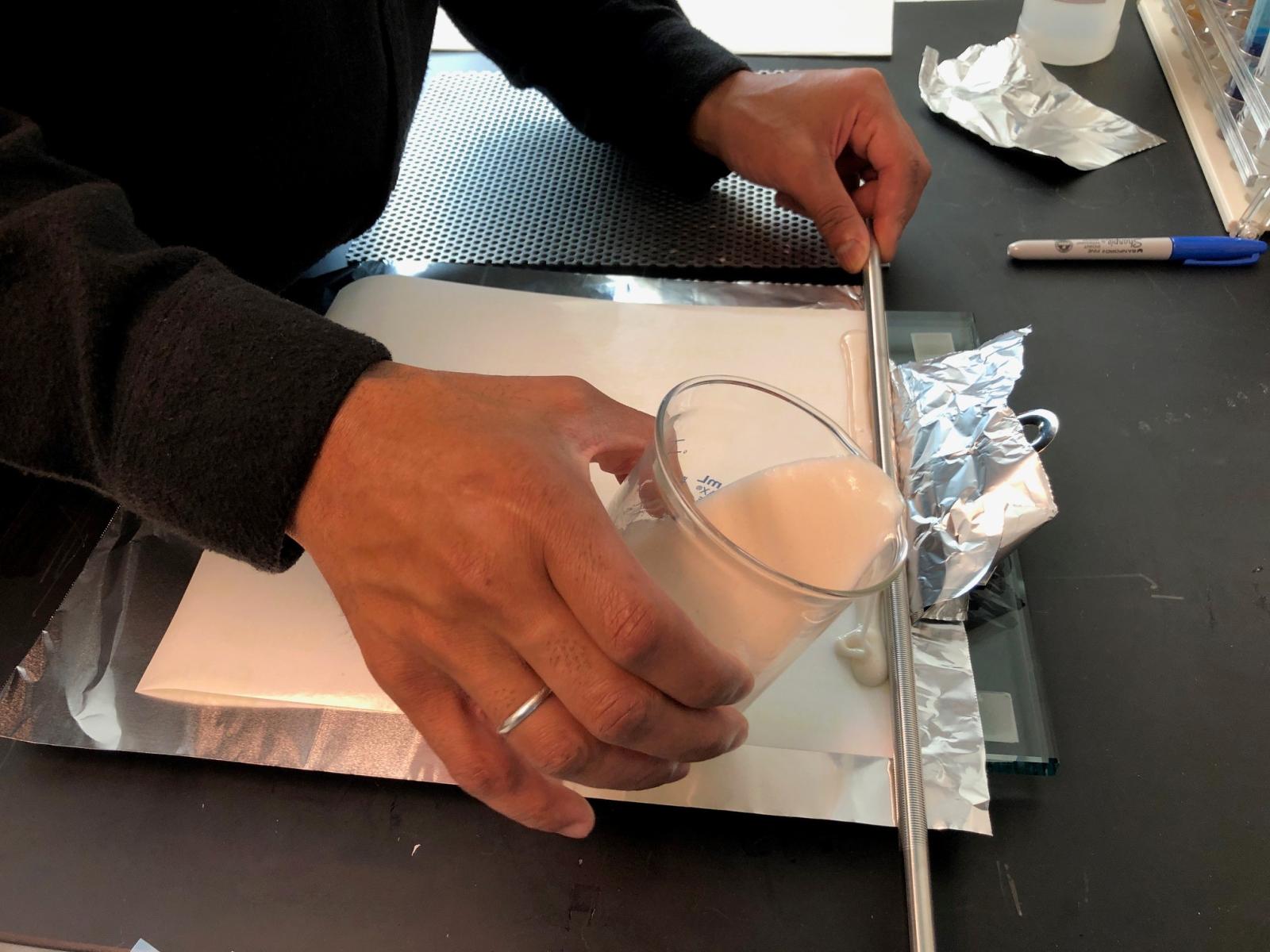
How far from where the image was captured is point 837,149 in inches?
25.8

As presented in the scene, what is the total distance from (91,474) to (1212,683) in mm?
606

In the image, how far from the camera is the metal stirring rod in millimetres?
385

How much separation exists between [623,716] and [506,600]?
65mm

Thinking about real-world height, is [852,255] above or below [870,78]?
below

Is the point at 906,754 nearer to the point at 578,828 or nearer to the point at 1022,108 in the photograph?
the point at 578,828

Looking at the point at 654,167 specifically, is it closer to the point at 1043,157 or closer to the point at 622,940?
the point at 1043,157

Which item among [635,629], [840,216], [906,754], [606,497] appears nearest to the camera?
[635,629]

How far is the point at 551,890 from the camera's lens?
422 millimetres

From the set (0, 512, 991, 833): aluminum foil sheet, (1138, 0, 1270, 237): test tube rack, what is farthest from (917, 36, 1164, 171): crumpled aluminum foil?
(0, 512, 991, 833): aluminum foil sheet

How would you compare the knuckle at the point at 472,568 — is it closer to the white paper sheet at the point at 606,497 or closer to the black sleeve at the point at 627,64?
the white paper sheet at the point at 606,497

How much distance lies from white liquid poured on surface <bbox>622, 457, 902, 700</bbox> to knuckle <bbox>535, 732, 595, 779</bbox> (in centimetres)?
7

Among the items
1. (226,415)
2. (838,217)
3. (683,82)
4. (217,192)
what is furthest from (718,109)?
(226,415)

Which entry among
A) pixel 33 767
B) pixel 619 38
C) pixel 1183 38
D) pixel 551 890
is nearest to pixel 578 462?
pixel 551 890

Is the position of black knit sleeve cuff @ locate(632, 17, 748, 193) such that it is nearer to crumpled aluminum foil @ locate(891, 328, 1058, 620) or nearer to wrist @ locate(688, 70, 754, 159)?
wrist @ locate(688, 70, 754, 159)
